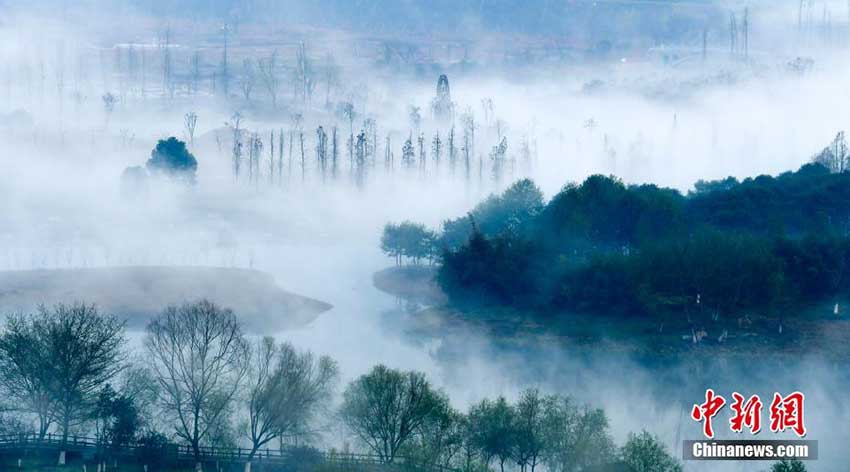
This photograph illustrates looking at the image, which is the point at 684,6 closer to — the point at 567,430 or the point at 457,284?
the point at 457,284

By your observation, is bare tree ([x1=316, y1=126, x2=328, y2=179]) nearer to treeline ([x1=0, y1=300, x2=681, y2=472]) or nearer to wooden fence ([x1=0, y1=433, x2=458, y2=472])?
treeline ([x1=0, y1=300, x2=681, y2=472])

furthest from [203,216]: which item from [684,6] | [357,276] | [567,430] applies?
[684,6]

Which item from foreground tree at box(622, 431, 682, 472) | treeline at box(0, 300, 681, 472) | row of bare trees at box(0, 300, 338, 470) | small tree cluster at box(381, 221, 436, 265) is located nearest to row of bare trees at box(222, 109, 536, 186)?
small tree cluster at box(381, 221, 436, 265)

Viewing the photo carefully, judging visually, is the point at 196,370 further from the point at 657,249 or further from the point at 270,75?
the point at 270,75

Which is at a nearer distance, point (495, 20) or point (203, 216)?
point (203, 216)

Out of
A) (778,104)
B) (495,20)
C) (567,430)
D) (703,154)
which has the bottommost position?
(567,430)

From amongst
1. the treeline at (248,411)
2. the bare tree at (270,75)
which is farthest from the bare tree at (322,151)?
the treeline at (248,411)

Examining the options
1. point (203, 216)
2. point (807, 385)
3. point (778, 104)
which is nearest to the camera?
point (807, 385)
